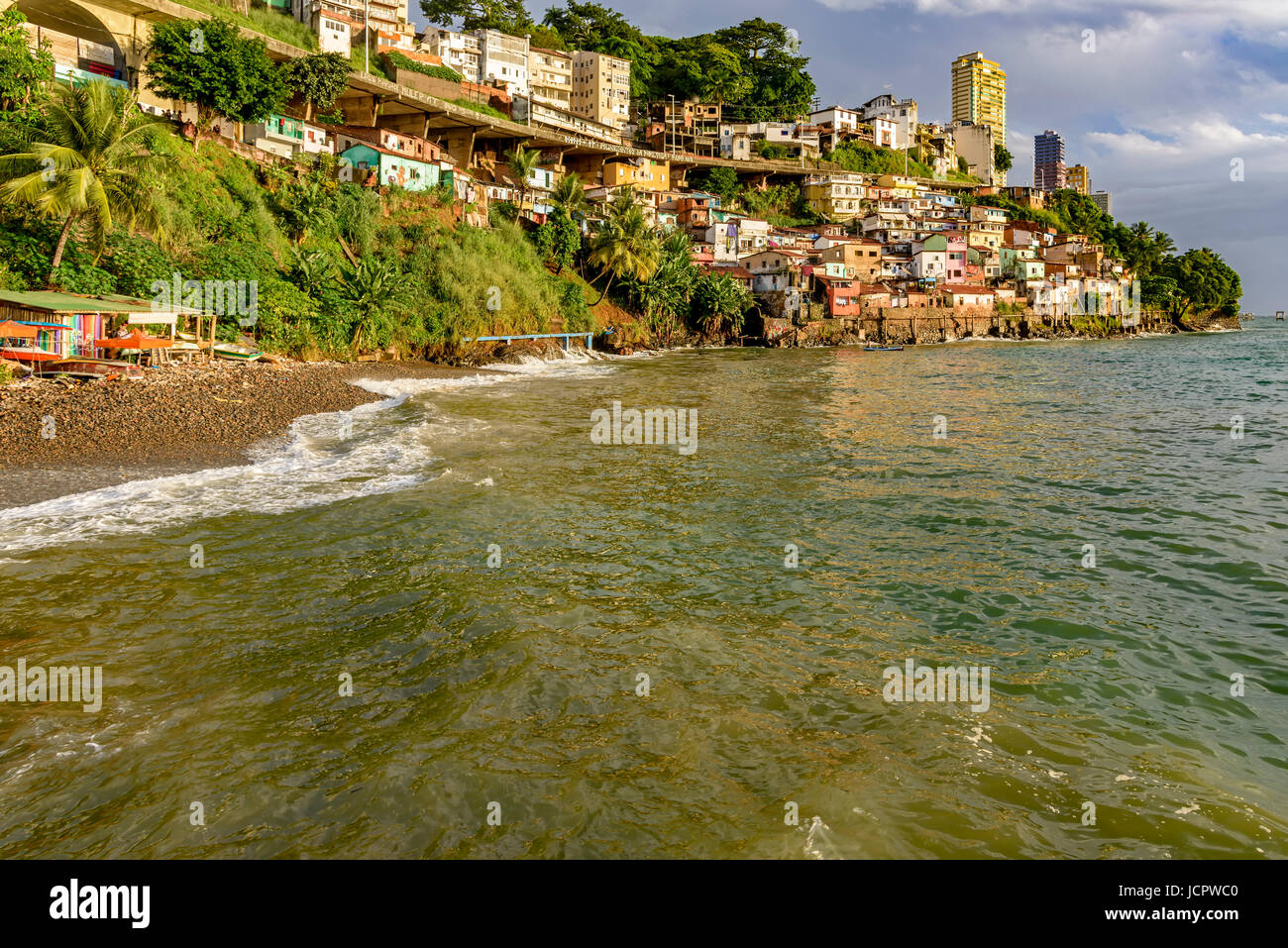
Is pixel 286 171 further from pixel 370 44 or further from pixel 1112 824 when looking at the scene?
pixel 1112 824

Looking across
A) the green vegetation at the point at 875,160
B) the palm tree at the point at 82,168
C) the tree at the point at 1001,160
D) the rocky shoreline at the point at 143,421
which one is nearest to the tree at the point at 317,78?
the palm tree at the point at 82,168

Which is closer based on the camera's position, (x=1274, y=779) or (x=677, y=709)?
(x=1274, y=779)

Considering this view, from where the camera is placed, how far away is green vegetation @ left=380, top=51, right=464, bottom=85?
7219 centimetres

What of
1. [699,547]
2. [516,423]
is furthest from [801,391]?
[699,547]

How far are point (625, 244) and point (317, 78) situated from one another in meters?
24.1

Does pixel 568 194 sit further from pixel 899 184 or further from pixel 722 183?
pixel 899 184

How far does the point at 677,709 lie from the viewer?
6660 millimetres

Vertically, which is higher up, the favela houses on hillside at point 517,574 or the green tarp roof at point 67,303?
the green tarp roof at point 67,303

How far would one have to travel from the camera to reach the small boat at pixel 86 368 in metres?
19.8

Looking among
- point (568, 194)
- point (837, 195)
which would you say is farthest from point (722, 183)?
point (568, 194)

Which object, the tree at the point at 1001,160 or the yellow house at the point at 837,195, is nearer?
the yellow house at the point at 837,195

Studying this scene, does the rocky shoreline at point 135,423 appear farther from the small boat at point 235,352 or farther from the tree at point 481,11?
the tree at point 481,11

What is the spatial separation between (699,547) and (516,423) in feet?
41.1

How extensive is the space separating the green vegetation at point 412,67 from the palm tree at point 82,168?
175 feet
